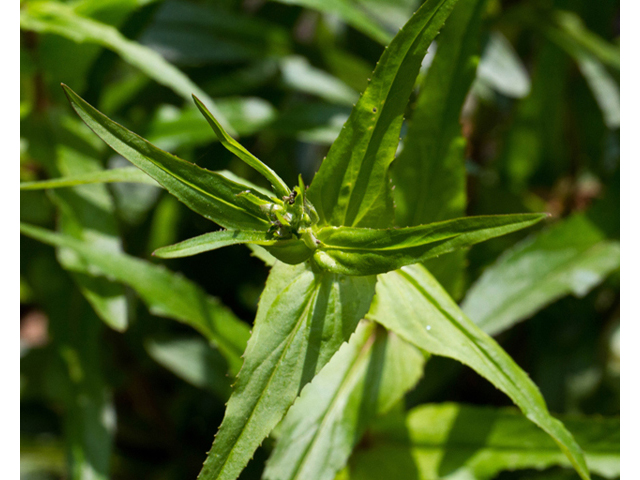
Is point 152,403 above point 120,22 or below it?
below

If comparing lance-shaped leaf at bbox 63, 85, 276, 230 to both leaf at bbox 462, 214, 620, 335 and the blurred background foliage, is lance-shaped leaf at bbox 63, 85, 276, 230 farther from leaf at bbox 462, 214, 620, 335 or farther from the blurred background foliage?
leaf at bbox 462, 214, 620, 335

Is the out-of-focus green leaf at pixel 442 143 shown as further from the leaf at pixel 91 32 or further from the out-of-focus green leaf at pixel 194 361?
the out-of-focus green leaf at pixel 194 361

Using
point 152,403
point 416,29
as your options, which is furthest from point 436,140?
point 152,403

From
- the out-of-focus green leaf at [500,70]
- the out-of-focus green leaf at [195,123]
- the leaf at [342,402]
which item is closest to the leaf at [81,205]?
the out-of-focus green leaf at [195,123]

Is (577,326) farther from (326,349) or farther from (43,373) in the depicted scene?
(43,373)

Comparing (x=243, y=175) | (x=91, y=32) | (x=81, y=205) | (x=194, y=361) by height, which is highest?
(x=243, y=175)

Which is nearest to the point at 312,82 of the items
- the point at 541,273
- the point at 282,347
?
the point at 541,273

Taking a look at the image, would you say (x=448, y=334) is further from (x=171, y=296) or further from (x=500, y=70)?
(x=500, y=70)

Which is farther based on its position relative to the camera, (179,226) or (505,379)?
(179,226)
